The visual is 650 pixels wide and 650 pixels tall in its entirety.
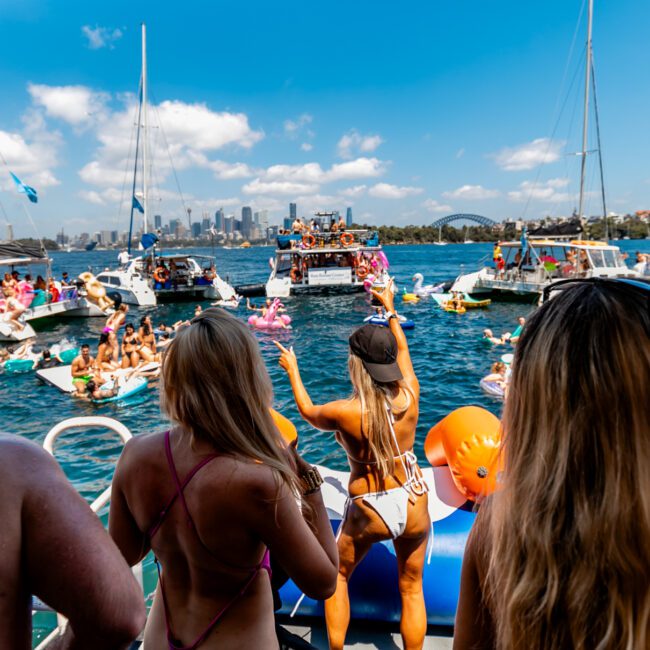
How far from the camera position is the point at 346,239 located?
27.9 meters

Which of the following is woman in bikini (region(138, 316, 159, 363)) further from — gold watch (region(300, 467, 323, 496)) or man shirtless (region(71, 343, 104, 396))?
gold watch (region(300, 467, 323, 496))

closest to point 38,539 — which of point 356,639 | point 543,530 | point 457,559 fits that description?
point 543,530

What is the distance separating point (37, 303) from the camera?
65.9 feet

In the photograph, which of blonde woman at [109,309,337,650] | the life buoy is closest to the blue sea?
blonde woman at [109,309,337,650]

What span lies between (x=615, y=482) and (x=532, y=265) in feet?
84.7

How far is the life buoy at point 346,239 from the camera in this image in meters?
27.7

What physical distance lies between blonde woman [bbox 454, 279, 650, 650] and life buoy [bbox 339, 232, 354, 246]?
89.0ft

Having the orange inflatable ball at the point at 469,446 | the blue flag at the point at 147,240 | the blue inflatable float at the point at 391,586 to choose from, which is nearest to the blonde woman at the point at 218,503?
the blue inflatable float at the point at 391,586

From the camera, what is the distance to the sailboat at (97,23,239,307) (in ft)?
83.9

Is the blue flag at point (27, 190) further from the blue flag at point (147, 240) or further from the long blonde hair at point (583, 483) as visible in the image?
the long blonde hair at point (583, 483)

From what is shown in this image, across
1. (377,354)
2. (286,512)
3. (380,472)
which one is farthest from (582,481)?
(380,472)

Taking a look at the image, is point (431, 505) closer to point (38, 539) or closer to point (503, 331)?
point (38, 539)

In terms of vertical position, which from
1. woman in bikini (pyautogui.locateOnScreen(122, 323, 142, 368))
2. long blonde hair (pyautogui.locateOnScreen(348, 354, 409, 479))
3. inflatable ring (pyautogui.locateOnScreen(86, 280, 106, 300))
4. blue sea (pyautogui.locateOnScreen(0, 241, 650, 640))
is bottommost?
blue sea (pyautogui.locateOnScreen(0, 241, 650, 640))

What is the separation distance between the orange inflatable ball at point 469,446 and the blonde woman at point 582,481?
9.06 feet
